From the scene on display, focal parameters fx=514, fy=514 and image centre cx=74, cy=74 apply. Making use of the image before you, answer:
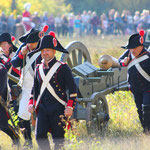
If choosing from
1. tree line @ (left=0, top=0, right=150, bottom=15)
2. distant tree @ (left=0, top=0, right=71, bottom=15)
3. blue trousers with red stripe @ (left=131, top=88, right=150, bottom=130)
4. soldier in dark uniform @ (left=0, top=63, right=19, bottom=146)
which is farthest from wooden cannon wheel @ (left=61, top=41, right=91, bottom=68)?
tree line @ (left=0, top=0, right=150, bottom=15)

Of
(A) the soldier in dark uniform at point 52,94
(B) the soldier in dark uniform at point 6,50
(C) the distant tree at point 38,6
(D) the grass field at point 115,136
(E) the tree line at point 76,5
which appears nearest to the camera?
(A) the soldier in dark uniform at point 52,94

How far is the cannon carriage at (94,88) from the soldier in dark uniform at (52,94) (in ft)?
5.49

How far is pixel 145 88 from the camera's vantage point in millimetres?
7777

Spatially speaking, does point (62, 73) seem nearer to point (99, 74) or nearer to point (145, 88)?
point (145, 88)

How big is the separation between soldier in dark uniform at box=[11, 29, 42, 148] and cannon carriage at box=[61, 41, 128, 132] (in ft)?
2.98

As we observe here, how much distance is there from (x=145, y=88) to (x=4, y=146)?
2.28 m

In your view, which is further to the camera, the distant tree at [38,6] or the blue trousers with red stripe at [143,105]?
the distant tree at [38,6]

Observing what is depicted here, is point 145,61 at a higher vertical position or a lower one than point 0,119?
higher

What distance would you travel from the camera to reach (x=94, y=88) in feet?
28.5

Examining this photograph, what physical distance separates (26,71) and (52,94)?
120 centimetres

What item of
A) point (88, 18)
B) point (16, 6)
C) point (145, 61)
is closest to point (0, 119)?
point (145, 61)

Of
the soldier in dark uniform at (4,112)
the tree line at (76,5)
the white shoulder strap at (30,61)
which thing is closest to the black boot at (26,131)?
the soldier in dark uniform at (4,112)

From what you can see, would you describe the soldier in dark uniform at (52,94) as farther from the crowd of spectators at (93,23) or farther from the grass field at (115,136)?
the crowd of spectators at (93,23)

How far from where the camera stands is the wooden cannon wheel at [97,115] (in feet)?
26.0
